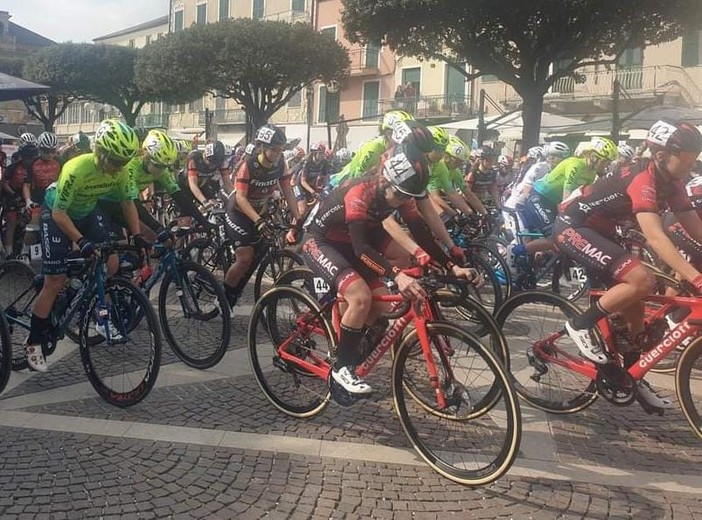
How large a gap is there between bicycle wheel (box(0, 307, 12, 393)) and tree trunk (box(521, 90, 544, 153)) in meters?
18.8

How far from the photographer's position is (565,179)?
8180 millimetres

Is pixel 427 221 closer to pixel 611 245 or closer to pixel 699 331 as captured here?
pixel 611 245

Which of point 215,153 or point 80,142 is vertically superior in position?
point 80,142

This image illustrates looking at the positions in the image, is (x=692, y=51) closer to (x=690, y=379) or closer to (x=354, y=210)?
(x=690, y=379)

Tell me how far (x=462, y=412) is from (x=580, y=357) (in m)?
1.09

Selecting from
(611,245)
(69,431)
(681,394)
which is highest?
(611,245)

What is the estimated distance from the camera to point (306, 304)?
4.58 m

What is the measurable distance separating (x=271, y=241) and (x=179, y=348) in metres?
1.44

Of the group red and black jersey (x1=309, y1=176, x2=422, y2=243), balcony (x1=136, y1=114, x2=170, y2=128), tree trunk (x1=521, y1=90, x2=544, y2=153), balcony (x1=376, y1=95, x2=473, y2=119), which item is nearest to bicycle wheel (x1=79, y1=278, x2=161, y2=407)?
red and black jersey (x1=309, y1=176, x2=422, y2=243)

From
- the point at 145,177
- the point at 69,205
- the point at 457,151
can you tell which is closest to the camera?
the point at 69,205

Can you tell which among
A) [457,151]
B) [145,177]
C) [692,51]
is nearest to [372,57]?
[692,51]

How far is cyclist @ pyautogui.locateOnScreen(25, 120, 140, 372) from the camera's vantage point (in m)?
4.95

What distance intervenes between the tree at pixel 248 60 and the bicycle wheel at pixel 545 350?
3406 centimetres

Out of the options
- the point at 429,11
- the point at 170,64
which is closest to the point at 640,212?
the point at 429,11
